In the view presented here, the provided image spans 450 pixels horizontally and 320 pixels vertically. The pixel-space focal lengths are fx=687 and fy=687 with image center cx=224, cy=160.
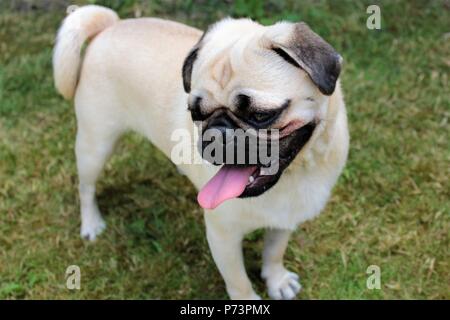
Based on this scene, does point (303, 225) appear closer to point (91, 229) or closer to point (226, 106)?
point (91, 229)

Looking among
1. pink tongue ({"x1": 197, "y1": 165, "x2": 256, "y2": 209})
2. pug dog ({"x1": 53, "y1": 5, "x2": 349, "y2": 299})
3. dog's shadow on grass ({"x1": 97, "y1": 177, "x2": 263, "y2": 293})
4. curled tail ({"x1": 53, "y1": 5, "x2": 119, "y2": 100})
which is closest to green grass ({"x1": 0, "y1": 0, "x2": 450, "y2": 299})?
dog's shadow on grass ({"x1": 97, "y1": 177, "x2": 263, "y2": 293})

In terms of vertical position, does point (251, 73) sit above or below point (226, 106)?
above

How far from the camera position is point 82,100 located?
9.87ft

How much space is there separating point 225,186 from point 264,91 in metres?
0.38

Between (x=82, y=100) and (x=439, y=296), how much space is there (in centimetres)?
182

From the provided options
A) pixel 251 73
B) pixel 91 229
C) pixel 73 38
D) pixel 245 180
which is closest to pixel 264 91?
pixel 251 73

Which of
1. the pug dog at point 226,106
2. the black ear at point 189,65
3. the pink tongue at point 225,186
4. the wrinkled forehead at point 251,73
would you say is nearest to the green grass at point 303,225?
the pug dog at point 226,106

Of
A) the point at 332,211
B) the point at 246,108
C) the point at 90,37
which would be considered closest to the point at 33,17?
the point at 90,37

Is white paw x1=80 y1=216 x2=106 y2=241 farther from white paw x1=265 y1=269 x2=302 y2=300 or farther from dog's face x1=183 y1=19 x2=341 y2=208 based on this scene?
dog's face x1=183 y1=19 x2=341 y2=208

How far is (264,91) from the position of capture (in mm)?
2150

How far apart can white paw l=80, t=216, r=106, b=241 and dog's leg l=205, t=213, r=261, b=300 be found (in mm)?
858

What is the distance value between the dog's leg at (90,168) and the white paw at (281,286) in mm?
941

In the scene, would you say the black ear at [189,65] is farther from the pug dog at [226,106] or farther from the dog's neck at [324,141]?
the dog's neck at [324,141]

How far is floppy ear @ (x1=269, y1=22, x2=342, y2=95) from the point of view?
6.92 feet
